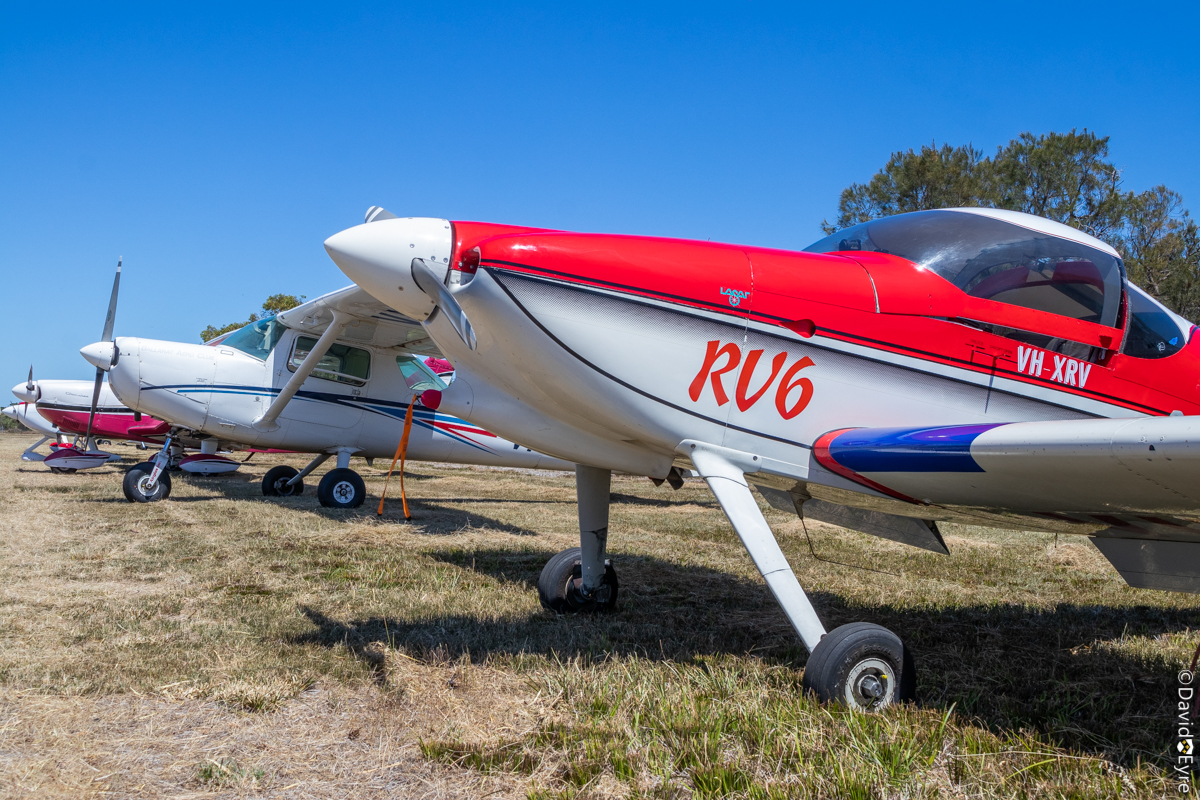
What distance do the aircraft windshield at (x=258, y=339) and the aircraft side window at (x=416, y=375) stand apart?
6.27 feet

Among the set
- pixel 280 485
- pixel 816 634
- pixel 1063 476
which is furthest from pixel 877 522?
pixel 280 485

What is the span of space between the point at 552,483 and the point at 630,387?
15.9m

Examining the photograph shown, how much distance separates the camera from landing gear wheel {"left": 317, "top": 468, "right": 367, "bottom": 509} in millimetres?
11930

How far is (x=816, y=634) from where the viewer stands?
3.45 metres

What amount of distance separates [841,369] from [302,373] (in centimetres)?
923

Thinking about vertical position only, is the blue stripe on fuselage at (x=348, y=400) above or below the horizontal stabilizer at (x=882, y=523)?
below

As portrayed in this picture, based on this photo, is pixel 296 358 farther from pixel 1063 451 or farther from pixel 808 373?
pixel 1063 451

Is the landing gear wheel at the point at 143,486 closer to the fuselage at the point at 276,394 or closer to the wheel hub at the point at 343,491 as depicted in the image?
the fuselage at the point at 276,394

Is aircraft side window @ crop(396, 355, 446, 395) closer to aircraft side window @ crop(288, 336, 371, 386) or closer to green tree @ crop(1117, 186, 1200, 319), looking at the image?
aircraft side window @ crop(288, 336, 371, 386)

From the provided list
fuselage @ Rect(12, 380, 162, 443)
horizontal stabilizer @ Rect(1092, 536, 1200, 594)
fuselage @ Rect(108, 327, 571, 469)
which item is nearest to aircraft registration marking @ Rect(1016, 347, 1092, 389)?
horizontal stabilizer @ Rect(1092, 536, 1200, 594)

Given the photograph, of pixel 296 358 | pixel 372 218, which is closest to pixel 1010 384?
pixel 372 218

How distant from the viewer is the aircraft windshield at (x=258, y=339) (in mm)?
12359

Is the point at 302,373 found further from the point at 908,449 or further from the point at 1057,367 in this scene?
the point at 1057,367

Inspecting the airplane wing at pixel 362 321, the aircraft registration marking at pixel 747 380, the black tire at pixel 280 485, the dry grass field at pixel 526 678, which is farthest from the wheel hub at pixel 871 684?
the black tire at pixel 280 485
